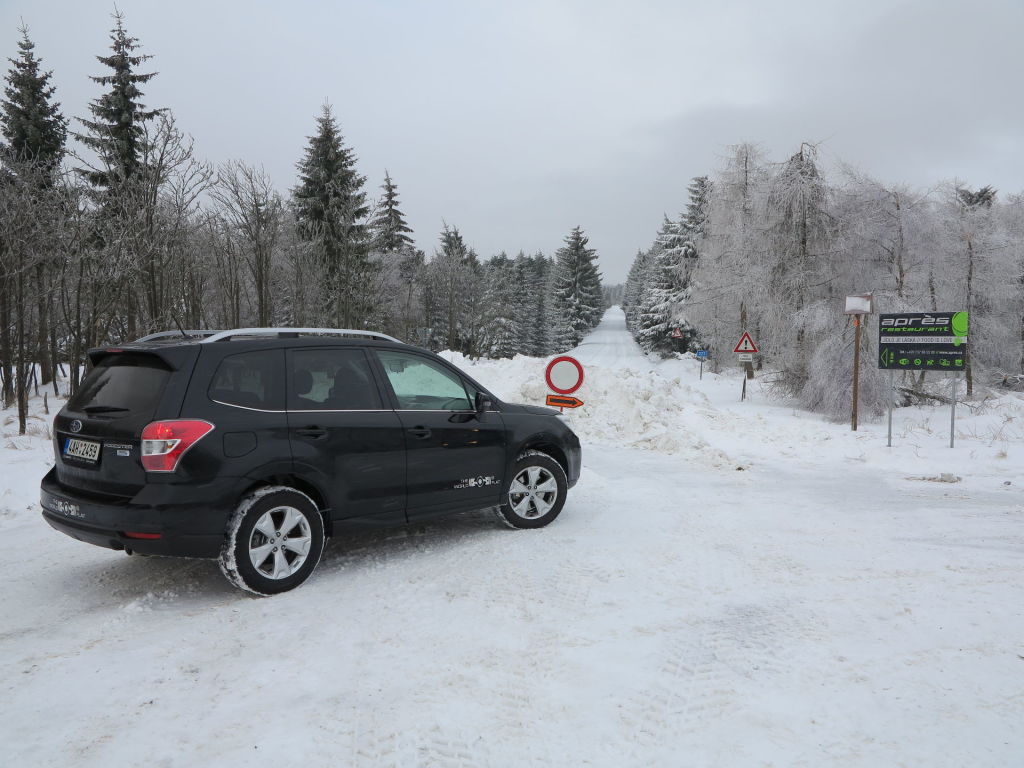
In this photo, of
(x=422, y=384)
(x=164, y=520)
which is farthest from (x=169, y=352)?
(x=422, y=384)

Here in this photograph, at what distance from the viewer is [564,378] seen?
9102 mm

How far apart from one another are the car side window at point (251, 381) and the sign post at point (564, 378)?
193 inches

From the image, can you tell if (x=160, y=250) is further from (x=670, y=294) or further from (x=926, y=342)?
(x=670, y=294)

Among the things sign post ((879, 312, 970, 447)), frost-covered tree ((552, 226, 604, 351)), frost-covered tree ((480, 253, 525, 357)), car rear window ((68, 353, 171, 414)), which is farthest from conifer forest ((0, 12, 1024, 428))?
frost-covered tree ((552, 226, 604, 351))

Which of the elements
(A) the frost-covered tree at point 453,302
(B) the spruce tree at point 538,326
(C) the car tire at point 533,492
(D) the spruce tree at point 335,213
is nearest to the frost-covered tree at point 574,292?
(B) the spruce tree at point 538,326

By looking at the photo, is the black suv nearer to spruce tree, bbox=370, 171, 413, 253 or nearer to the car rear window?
the car rear window

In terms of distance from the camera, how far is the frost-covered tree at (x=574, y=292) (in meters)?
67.8

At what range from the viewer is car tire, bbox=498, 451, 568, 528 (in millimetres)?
6109

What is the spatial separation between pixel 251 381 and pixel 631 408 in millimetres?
10518

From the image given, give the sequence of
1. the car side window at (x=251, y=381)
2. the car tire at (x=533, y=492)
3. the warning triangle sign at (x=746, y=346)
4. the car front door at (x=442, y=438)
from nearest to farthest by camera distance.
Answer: the car side window at (x=251, y=381)
the car front door at (x=442, y=438)
the car tire at (x=533, y=492)
the warning triangle sign at (x=746, y=346)

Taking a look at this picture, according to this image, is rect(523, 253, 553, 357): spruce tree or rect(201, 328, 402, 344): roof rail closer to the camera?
rect(201, 328, 402, 344): roof rail

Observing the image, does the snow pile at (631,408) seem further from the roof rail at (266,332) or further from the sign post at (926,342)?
the roof rail at (266,332)

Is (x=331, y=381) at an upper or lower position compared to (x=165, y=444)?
upper

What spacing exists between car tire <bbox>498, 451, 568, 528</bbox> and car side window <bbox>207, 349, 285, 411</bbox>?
2.36 metres
